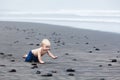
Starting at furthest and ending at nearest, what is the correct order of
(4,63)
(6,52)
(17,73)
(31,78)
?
(6,52) → (4,63) → (17,73) → (31,78)

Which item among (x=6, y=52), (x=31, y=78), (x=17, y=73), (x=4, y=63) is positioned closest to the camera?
(x=31, y=78)

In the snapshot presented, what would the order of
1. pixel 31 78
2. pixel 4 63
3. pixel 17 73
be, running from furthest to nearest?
1. pixel 4 63
2. pixel 17 73
3. pixel 31 78

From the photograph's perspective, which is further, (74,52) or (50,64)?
(74,52)

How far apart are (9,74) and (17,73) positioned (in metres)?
0.31

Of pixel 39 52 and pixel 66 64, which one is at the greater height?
pixel 39 52

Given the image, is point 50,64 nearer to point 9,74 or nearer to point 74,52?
point 9,74

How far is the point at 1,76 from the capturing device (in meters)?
12.3

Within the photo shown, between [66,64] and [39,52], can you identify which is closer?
[66,64]

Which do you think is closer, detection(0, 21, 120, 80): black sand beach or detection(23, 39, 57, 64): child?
detection(0, 21, 120, 80): black sand beach

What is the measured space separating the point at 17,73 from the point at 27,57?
Result: 7.91ft

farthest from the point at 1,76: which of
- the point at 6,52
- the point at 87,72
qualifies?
the point at 6,52

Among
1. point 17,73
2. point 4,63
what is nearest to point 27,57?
point 4,63

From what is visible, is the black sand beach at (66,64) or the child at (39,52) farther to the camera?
the child at (39,52)

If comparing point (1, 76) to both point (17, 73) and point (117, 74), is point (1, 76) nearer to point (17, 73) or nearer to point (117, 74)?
point (17, 73)
